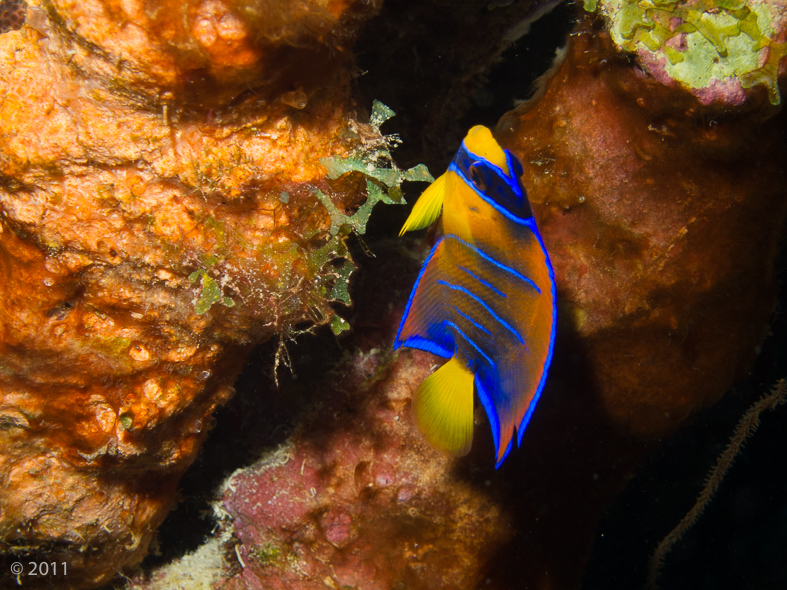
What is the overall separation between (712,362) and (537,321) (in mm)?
2362

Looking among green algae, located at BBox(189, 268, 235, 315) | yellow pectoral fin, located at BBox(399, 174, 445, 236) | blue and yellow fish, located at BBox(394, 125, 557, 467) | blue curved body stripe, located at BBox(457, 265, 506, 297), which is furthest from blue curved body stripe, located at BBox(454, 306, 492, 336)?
green algae, located at BBox(189, 268, 235, 315)

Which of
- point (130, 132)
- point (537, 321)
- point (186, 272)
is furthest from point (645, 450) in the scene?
point (130, 132)

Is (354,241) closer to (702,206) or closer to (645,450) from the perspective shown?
(702,206)

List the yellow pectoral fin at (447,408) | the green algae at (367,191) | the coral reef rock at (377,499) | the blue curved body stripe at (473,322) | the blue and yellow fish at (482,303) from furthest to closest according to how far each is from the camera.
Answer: the coral reef rock at (377,499)
the green algae at (367,191)
the yellow pectoral fin at (447,408)
the blue curved body stripe at (473,322)
the blue and yellow fish at (482,303)

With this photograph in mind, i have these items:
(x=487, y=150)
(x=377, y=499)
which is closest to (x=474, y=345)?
(x=487, y=150)

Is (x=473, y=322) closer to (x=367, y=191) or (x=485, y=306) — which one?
(x=485, y=306)

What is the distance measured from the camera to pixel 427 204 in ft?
5.42

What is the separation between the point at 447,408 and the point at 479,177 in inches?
36.5

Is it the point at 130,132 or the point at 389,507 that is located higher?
the point at 130,132

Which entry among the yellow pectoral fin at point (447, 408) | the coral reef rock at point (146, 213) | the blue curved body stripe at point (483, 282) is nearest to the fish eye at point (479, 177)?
the blue curved body stripe at point (483, 282)

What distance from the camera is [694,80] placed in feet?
6.68

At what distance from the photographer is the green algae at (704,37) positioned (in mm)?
1940

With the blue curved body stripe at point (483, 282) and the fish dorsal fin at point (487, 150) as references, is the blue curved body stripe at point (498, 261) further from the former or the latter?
the fish dorsal fin at point (487, 150)

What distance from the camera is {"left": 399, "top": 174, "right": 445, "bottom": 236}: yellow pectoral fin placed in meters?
1.62
